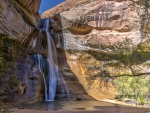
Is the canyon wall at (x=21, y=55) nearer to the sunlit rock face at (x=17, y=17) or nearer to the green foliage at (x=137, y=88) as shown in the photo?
the sunlit rock face at (x=17, y=17)

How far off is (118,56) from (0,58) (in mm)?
5581

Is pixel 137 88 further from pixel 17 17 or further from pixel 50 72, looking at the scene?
pixel 17 17

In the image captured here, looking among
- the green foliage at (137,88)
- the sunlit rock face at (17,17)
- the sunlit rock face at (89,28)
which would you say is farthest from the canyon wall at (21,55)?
the green foliage at (137,88)

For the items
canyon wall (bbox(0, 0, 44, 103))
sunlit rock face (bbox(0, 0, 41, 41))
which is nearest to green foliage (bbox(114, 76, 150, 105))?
canyon wall (bbox(0, 0, 44, 103))

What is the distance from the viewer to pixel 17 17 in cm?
2144

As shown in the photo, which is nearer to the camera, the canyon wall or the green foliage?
the canyon wall

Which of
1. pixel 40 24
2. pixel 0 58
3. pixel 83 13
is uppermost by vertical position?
pixel 83 13

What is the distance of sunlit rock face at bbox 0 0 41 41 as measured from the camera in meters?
18.8

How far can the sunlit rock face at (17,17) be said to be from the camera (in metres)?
18.8

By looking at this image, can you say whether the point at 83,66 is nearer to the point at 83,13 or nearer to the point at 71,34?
the point at 71,34

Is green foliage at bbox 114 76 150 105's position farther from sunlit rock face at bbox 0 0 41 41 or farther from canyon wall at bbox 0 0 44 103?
sunlit rock face at bbox 0 0 41 41

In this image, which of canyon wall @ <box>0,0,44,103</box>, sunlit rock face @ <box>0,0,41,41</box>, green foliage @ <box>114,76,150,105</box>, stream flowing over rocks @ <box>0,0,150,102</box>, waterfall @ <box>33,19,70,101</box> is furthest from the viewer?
waterfall @ <box>33,19,70,101</box>

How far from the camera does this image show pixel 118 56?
8.29 metres

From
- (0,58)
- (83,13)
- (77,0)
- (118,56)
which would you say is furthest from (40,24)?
(0,58)
